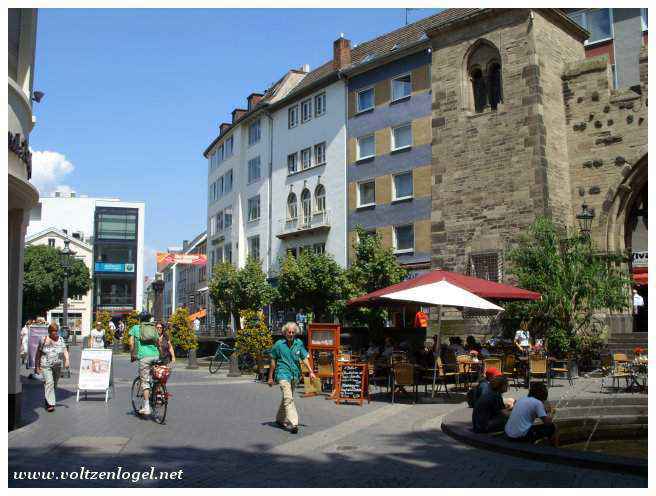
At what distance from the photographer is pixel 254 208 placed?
1758 inches

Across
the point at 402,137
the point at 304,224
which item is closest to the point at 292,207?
the point at 304,224

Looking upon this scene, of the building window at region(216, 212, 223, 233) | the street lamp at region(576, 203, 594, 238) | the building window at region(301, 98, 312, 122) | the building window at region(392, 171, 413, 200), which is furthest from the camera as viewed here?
the building window at region(216, 212, 223, 233)

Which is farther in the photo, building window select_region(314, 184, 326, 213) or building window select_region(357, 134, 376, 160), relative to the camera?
building window select_region(314, 184, 326, 213)

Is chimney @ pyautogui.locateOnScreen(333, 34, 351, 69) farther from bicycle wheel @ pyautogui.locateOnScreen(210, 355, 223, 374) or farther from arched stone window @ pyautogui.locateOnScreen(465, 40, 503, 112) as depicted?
bicycle wheel @ pyautogui.locateOnScreen(210, 355, 223, 374)

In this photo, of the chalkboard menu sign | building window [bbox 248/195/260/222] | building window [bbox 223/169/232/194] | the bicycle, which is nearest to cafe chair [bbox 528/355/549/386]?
the chalkboard menu sign

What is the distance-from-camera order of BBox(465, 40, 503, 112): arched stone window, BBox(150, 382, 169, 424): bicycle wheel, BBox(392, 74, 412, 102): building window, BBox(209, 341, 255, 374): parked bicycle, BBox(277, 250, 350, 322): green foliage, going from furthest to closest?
BBox(392, 74, 412, 102): building window → BBox(277, 250, 350, 322): green foliage → BBox(465, 40, 503, 112): arched stone window → BBox(209, 341, 255, 374): parked bicycle → BBox(150, 382, 169, 424): bicycle wheel

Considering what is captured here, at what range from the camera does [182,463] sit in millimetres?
8227

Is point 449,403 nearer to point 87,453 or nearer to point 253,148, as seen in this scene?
point 87,453

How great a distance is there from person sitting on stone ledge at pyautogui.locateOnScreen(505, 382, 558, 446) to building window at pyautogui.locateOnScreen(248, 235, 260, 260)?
34836 millimetres

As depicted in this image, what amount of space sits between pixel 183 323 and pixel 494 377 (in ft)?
69.9

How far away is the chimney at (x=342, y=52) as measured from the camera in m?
37.5

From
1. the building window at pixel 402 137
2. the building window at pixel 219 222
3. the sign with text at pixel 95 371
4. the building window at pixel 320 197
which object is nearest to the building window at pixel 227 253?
the building window at pixel 219 222

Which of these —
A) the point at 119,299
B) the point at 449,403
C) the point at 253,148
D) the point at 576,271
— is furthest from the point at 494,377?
the point at 119,299

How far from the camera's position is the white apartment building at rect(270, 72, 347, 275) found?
1428 inches
